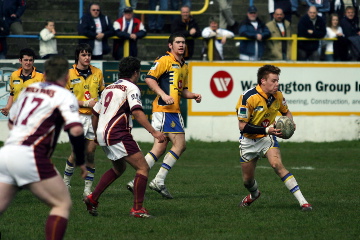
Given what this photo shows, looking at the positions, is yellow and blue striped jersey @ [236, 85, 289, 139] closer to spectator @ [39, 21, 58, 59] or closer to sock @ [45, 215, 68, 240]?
sock @ [45, 215, 68, 240]

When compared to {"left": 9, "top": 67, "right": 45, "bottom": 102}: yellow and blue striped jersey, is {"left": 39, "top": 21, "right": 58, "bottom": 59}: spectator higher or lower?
higher

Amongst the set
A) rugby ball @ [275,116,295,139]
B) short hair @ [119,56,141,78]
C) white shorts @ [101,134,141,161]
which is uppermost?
short hair @ [119,56,141,78]

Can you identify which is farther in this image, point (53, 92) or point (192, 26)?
point (192, 26)

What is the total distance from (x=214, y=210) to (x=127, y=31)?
966 centimetres

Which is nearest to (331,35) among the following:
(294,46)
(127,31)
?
(294,46)

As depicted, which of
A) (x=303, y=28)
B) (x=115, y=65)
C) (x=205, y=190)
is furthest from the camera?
(x=303, y=28)

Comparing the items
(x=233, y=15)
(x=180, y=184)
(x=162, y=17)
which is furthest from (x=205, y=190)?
(x=233, y=15)

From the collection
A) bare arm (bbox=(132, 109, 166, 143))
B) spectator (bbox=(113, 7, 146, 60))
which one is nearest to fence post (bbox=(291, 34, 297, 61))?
spectator (bbox=(113, 7, 146, 60))

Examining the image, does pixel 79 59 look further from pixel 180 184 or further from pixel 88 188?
pixel 180 184

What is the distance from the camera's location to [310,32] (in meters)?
20.3

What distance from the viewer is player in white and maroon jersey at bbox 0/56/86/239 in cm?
657

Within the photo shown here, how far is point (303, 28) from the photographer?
20.4 meters

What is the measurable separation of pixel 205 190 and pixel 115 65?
23.4 ft

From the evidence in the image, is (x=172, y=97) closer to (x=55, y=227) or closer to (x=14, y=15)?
(x=55, y=227)
